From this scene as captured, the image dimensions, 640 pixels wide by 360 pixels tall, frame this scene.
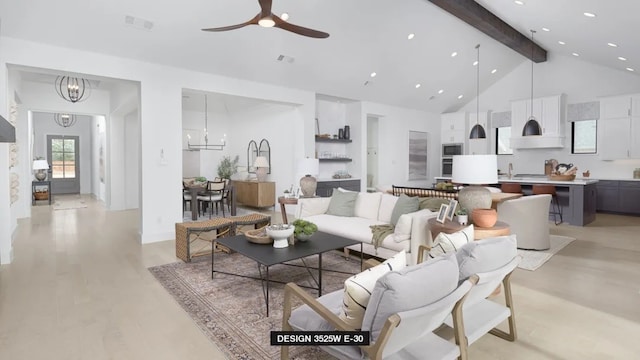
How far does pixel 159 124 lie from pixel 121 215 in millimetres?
3574

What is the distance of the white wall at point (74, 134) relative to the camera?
1233 centimetres

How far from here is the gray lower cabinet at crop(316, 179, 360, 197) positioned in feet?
27.2

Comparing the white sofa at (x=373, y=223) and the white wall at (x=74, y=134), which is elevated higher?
the white wall at (x=74, y=134)

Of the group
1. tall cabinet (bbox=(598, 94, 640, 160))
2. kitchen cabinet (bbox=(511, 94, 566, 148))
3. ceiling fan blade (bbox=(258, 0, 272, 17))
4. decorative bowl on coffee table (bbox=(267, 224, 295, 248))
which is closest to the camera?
ceiling fan blade (bbox=(258, 0, 272, 17))

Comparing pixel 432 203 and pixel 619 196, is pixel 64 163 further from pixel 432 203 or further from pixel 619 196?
pixel 619 196

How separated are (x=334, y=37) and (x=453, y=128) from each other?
19.3 ft

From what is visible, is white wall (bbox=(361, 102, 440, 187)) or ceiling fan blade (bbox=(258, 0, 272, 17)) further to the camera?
white wall (bbox=(361, 102, 440, 187))

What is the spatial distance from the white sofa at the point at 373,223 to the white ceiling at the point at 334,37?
2.70 m

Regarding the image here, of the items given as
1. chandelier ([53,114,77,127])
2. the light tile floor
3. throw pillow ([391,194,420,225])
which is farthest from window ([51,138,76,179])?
throw pillow ([391,194,420,225])

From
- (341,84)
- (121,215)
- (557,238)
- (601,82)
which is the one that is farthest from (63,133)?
(601,82)

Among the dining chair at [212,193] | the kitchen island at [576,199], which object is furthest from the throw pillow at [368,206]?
the kitchen island at [576,199]

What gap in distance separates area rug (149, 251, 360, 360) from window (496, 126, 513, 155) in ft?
24.2

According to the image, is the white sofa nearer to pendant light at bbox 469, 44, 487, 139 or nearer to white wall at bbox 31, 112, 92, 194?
pendant light at bbox 469, 44, 487, 139

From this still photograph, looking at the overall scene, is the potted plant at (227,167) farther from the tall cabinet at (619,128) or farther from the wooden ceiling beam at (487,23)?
the tall cabinet at (619,128)
